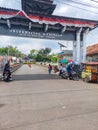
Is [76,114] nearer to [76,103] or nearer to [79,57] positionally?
[76,103]

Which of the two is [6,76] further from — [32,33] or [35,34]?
[35,34]

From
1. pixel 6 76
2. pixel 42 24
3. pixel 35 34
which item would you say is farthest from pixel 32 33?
pixel 6 76

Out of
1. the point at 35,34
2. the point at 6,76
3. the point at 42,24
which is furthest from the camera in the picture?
the point at 35,34

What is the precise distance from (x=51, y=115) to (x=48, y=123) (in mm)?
904

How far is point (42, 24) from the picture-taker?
21109 millimetres

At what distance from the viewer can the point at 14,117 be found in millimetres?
6969

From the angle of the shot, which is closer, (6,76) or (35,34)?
(6,76)

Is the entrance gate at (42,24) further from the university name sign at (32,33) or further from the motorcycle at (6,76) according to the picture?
the motorcycle at (6,76)

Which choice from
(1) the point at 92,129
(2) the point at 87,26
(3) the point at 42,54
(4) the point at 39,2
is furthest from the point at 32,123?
(3) the point at 42,54

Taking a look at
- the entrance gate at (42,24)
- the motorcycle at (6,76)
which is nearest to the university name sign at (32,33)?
the entrance gate at (42,24)

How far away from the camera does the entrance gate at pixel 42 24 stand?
66.0 ft

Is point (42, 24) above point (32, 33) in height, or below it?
above

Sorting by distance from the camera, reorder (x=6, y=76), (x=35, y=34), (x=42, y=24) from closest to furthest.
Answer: (x=6, y=76), (x=42, y=24), (x=35, y=34)

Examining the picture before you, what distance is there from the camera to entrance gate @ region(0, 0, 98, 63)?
66.0 feet
